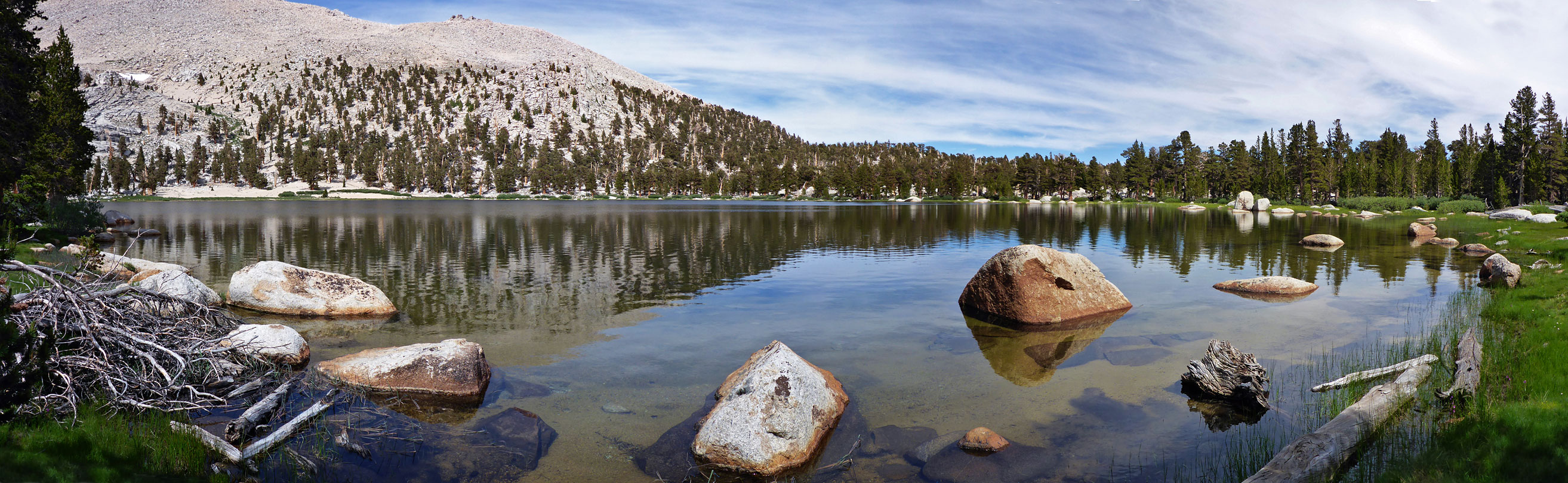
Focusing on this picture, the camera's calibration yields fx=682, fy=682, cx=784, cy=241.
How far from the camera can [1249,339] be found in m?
16.5

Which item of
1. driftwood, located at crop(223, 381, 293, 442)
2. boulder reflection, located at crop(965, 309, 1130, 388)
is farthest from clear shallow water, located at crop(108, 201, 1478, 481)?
driftwood, located at crop(223, 381, 293, 442)

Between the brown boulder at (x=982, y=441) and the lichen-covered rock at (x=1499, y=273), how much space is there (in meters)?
22.8

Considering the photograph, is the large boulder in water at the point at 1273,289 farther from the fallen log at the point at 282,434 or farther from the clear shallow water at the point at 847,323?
the fallen log at the point at 282,434

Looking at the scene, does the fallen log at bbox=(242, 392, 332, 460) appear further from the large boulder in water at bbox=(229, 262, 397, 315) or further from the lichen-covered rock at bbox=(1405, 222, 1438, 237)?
the lichen-covered rock at bbox=(1405, 222, 1438, 237)

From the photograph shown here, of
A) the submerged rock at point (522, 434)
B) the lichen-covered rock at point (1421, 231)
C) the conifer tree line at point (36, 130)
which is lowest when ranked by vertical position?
the submerged rock at point (522, 434)

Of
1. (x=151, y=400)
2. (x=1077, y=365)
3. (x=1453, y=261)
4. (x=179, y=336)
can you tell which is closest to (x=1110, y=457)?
(x=1077, y=365)

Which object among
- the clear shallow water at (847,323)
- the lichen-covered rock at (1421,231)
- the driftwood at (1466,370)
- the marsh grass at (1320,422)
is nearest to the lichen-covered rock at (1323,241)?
the clear shallow water at (847,323)

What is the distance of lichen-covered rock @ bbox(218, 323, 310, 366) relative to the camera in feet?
41.5

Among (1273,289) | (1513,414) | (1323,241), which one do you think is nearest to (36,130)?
(1513,414)

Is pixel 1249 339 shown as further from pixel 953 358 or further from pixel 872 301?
pixel 872 301

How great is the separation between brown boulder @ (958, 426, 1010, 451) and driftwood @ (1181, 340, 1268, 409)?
181 inches

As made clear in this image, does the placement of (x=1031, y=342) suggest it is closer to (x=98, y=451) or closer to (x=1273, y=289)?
(x=1273, y=289)

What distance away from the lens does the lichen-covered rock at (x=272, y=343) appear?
12648 mm

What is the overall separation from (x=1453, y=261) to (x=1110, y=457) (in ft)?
120
